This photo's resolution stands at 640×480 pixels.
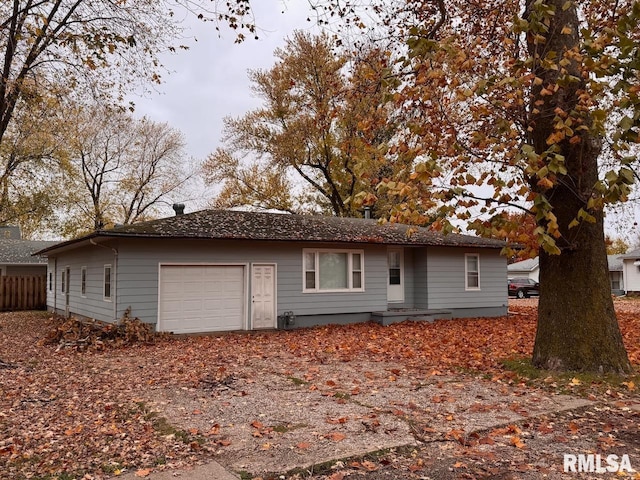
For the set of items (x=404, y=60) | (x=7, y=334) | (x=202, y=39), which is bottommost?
(x=7, y=334)

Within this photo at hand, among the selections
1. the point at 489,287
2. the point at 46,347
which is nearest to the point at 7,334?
the point at 46,347

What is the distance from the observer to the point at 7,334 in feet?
46.0

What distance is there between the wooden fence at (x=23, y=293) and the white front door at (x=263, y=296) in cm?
1481

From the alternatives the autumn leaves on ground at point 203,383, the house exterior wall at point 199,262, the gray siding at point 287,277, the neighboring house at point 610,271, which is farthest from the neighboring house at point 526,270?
the house exterior wall at point 199,262

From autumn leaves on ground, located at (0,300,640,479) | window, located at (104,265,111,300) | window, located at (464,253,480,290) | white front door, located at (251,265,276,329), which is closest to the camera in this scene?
autumn leaves on ground, located at (0,300,640,479)

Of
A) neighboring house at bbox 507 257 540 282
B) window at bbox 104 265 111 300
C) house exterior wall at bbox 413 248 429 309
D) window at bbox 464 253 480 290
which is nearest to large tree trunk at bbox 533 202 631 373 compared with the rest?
house exterior wall at bbox 413 248 429 309

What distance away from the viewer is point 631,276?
117 ft

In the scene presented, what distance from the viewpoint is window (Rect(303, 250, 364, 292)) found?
51.7 feet

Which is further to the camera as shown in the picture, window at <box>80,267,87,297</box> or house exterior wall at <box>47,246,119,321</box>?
window at <box>80,267,87,297</box>

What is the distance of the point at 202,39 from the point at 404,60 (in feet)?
12.5

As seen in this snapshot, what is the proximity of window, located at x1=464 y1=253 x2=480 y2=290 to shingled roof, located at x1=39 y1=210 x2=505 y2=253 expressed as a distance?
0.66m

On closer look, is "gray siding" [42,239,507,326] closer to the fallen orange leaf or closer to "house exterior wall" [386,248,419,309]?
"house exterior wall" [386,248,419,309]

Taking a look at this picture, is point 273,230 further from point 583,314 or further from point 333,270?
point 583,314

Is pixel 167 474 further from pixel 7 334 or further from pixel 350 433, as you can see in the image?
pixel 7 334
